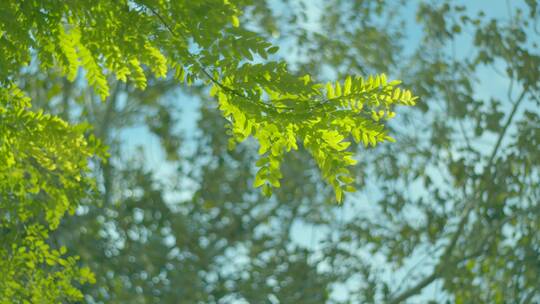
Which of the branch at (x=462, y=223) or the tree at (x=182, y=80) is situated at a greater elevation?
the branch at (x=462, y=223)

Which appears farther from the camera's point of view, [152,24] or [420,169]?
[420,169]

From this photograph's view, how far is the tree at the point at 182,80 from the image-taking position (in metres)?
4.04

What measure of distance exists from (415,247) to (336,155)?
6221 mm

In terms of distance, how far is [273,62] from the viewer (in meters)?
3.98

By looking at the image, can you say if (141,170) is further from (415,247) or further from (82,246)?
(415,247)

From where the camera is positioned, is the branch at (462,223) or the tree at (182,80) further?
the branch at (462,223)

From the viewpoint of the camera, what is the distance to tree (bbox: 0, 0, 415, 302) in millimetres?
4043

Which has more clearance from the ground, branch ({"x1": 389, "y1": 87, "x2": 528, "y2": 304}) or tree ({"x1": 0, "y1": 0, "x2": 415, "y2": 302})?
branch ({"x1": 389, "y1": 87, "x2": 528, "y2": 304})

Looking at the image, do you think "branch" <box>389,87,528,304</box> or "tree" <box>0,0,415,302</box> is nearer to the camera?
"tree" <box>0,0,415,302</box>

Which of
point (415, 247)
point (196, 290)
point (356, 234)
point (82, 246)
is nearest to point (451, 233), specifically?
point (415, 247)

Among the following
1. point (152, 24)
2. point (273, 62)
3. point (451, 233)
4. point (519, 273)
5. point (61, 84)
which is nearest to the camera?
point (273, 62)

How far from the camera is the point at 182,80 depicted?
14.3ft

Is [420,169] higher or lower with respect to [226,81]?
higher

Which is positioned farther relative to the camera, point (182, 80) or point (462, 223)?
point (462, 223)
